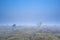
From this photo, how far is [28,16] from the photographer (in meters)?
1.57

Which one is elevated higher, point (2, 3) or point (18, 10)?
point (2, 3)

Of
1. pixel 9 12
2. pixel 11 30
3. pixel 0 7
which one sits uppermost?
pixel 0 7

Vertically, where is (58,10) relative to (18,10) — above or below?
below

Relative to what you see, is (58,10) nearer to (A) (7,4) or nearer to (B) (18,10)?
(B) (18,10)

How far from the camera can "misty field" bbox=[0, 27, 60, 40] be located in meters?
1.48

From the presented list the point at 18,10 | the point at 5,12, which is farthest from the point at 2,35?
the point at 18,10

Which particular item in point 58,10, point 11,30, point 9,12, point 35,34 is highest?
point 9,12

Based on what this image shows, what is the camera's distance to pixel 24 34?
1509 mm

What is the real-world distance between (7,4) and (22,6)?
0.27 metres

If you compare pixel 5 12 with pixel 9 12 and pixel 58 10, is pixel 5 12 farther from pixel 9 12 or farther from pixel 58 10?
pixel 58 10

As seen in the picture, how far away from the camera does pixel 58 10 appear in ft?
5.06

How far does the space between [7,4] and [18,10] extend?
0.73ft

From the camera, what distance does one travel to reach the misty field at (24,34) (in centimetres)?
148

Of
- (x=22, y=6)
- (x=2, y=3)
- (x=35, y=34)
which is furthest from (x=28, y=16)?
(x=2, y=3)
